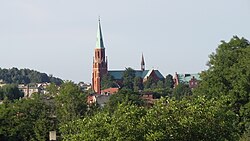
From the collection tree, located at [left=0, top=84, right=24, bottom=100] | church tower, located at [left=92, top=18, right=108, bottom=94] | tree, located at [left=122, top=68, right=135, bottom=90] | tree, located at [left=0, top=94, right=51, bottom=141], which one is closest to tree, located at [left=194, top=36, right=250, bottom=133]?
tree, located at [left=0, top=94, right=51, bottom=141]

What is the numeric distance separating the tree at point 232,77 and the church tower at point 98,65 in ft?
426

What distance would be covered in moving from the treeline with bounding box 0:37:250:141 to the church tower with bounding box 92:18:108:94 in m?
95.3

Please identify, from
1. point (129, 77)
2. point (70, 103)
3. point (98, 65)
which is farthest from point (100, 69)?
point (70, 103)

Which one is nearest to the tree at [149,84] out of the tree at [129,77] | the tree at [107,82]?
the tree at [129,77]

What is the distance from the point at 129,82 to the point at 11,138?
135 metres

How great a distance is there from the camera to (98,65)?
18912cm

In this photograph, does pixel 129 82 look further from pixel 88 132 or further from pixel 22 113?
pixel 88 132

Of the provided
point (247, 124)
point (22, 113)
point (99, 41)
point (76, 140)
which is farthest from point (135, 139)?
point (99, 41)

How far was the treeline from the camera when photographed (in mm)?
30297

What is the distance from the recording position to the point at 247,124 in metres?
45.3

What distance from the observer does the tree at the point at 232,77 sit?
156ft

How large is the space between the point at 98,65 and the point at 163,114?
15834 cm

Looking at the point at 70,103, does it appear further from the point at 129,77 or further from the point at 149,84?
the point at 129,77

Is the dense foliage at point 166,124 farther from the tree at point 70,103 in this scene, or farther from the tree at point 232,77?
the tree at point 70,103
